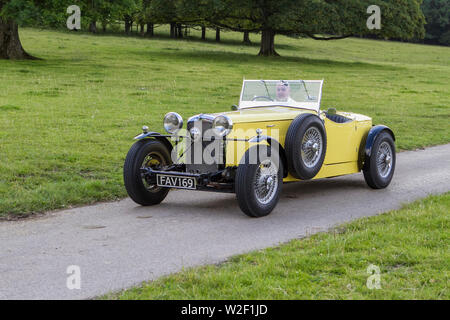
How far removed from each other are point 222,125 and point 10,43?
2390 cm

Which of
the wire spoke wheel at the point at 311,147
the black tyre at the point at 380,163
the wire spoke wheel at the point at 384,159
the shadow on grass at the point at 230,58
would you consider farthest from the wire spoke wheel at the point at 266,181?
the shadow on grass at the point at 230,58

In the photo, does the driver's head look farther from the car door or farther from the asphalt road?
the asphalt road

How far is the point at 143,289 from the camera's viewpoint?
15.8 feet

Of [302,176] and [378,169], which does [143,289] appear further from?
[378,169]

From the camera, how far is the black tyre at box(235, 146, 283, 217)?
282 inches

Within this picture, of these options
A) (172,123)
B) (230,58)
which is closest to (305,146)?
(172,123)

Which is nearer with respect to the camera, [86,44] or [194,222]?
[194,222]

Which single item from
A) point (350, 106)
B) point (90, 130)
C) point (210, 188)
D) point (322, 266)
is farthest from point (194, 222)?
point (350, 106)

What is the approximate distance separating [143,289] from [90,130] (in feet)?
29.0

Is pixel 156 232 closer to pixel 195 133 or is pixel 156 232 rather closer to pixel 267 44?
pixel 195 133

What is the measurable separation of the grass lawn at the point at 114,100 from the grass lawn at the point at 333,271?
3.52m

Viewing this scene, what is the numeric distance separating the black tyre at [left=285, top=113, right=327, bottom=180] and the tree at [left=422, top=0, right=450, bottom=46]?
85335 millimetres

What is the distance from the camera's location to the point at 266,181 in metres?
7.47

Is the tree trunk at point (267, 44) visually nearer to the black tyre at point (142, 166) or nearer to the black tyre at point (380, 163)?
the black tyre at point (380, 163)
